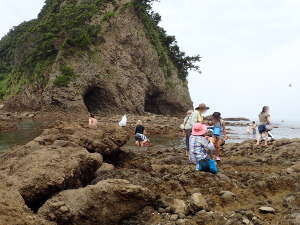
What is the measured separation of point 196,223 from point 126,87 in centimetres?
4910

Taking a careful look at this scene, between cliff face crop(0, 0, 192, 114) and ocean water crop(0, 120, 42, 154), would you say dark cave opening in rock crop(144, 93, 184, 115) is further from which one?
ocean water crop(0, 120, 42, 154)

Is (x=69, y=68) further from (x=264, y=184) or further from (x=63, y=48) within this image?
(x=264, y=184)

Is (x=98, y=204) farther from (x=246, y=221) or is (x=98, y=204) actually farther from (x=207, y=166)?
(x=207, y=166)

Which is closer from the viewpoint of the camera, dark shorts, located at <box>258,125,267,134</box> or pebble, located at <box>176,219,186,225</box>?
pebble, located at <box>176,219,186,225</box>

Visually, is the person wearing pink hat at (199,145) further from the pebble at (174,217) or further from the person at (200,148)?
the pebble at (174,217)

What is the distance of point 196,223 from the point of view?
627 centimetres

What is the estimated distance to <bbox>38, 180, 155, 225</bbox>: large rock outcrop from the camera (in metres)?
6.21

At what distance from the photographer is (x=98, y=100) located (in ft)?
179

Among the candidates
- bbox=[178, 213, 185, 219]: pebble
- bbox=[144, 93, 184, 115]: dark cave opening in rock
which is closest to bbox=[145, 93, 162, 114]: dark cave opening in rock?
bbox=[144, 93, 184, 115]: dark cave opening in rock

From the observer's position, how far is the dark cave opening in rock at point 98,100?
175 ft

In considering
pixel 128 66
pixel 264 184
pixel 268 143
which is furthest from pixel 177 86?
pixel 264 184

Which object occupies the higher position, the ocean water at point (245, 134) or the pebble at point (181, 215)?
the pebble at point (181, 215)

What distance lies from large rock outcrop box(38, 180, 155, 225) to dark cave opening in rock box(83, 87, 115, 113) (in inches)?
1840

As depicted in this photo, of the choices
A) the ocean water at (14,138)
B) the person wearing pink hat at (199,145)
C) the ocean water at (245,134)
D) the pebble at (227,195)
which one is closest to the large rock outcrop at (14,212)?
the pebble at (227,195)
